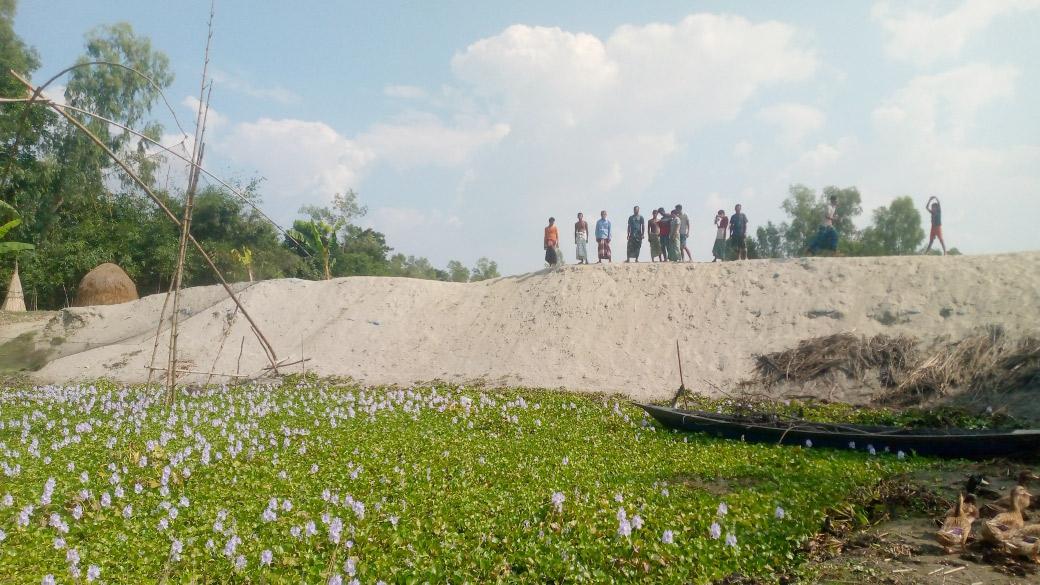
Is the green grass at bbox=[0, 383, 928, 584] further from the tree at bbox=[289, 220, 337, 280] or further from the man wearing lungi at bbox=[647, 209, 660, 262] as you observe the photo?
the tree at bbox=[289, 220, 337, 280]

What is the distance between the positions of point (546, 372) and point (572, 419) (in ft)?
22.3

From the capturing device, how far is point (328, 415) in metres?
11.5

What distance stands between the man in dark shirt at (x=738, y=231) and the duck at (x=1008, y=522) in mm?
15657

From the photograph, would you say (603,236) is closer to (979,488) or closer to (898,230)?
(979,488)

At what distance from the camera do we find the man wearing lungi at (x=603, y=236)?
75.7 feet

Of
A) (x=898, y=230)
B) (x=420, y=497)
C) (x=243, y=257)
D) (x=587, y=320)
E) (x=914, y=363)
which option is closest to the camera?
(x=420, y=497)

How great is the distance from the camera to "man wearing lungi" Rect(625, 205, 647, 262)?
71.7 ft

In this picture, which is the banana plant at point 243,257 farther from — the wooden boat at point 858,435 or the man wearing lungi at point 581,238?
the wooden boat at point 858,435

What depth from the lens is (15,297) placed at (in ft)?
94.7

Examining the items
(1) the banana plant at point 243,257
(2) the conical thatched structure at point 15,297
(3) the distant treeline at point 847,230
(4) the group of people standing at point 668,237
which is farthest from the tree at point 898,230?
(2) the conical thatched structure at point 15,297

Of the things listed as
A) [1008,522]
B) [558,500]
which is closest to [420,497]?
[558,500]

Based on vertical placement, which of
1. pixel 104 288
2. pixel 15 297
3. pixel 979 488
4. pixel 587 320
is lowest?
pixel 979 488

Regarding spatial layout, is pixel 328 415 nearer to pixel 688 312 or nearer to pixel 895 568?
pixel 895 568

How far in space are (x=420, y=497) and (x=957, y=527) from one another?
4.57 m
